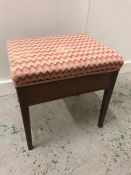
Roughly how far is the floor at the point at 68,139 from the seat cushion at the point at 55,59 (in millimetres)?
386

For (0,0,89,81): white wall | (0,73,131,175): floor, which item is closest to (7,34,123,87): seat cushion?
(0,0,89,81): white wall

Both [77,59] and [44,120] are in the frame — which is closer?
[77,59]

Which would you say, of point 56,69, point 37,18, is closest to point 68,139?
point 56,69

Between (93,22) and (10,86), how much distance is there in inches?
27.8

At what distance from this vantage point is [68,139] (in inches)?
39.9

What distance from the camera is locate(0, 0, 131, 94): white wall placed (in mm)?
1094

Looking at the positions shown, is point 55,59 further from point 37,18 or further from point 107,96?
point 37,18

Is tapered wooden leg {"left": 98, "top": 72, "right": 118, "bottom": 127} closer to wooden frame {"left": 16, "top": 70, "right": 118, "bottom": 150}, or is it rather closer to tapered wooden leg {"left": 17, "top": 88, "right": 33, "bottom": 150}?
wooden frame {"left": 16, "top": 70, "right": 118, "bottom": 150}

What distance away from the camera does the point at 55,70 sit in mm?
748

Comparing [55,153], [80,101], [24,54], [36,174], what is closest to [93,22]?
[80,101]

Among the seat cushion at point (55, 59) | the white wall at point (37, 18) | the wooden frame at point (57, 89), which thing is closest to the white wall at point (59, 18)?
the white wall at point (37, 18)

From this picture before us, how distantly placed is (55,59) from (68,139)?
17.8 inches

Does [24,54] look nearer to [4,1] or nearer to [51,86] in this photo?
[51,86]

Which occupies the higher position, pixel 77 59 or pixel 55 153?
pixel 77 59
